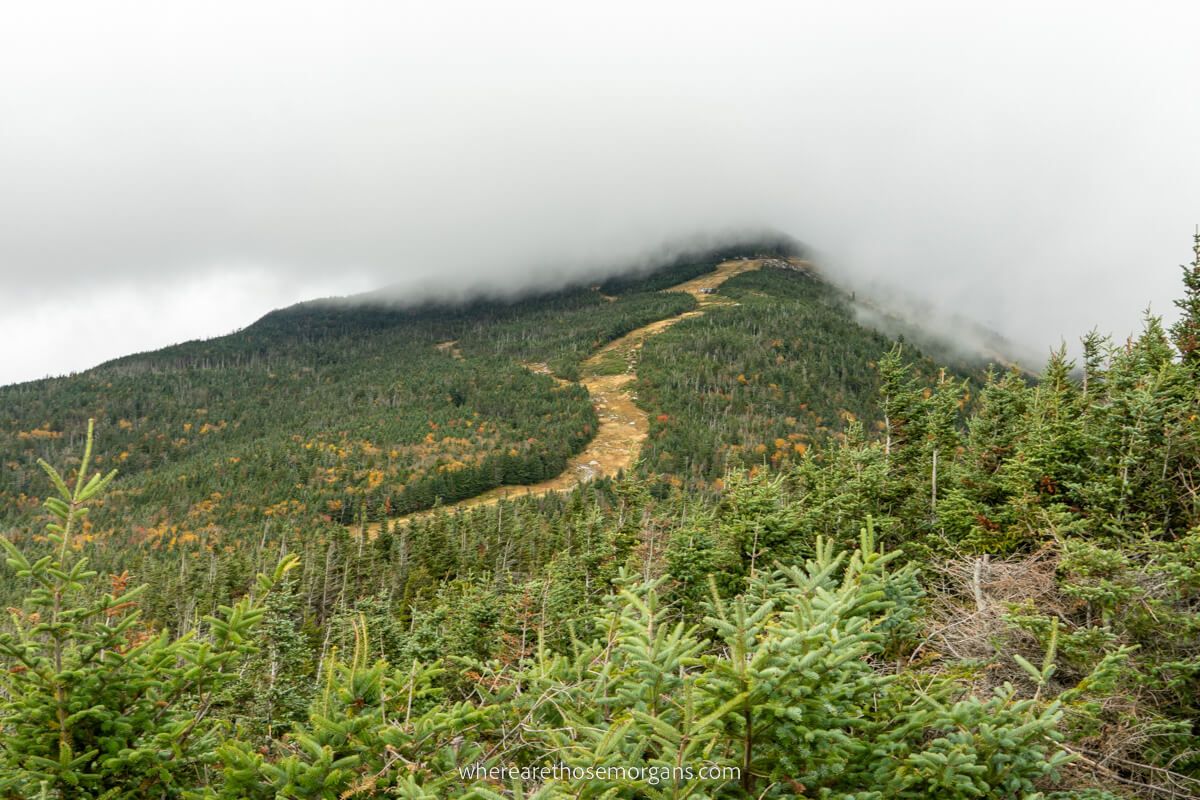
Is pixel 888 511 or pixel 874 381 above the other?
pixel 888 511

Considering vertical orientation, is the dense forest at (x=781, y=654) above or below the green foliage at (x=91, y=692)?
below

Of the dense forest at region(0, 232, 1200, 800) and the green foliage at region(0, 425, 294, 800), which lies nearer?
Answer: the dense forest at region(0, 232, 1200, 800)

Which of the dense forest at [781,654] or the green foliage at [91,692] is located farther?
the green foliage at [91,692]

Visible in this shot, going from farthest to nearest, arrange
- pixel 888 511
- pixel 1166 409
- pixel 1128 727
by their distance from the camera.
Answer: pixel 888 511 < pixel 1166 409 < pixel 1128 727

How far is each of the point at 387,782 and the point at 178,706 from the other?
2.93 meters

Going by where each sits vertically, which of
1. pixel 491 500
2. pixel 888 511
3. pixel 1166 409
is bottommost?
pixel 491 500

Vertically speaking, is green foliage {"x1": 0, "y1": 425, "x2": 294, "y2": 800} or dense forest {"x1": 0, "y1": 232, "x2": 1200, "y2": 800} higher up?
green foliage {"x1": 0, "y1": 425, "x2": 294, "y2": 800}

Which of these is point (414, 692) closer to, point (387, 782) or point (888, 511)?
point (387, 782)

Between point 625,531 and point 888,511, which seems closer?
point 888,511

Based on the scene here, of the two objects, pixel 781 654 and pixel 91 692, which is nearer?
pixel 781 654

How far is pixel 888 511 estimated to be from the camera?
841 inches

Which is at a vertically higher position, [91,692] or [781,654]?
[91,692]

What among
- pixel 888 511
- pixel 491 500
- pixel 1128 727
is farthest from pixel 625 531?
pixel 491 500

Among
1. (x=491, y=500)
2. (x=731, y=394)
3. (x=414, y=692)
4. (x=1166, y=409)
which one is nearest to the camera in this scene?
(x=414, y=692)
